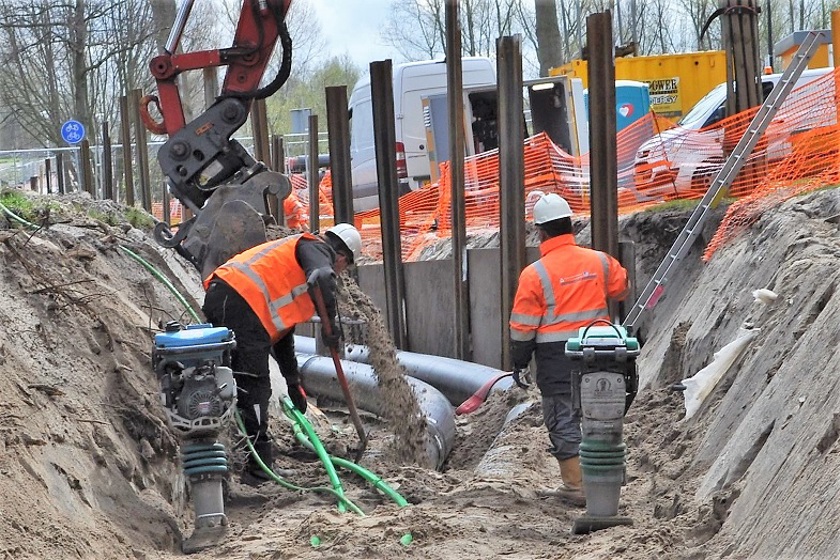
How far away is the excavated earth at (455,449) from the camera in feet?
15.5

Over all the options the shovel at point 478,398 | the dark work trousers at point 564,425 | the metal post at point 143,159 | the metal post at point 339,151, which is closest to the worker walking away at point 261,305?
the dark work trousers at point 564,425

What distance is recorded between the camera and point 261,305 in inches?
299

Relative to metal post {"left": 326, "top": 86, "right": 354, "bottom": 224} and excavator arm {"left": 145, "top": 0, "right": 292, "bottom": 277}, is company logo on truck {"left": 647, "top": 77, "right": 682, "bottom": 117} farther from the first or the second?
excavator arm {"left": 145, "top": 0, "right": 292, "bottom": 277}

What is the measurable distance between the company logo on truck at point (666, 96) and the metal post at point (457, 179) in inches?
495

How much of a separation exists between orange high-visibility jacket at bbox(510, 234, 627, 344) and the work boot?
697 mm

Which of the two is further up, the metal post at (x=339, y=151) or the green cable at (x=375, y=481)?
the metal post at (x=339, y=151)

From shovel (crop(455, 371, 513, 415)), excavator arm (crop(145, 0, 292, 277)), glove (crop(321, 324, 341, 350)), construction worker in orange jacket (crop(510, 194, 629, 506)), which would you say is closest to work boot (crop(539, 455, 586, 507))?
construction worker in orange jacket (crop(510, 194, 629, 506))

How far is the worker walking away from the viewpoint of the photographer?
24.8 ft

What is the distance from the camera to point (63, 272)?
7.37m

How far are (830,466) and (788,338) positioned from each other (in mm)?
2037

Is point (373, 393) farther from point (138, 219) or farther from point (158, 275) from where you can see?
point (138, 219)

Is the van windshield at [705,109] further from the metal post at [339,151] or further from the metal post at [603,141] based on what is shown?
the metal post at [603,141]

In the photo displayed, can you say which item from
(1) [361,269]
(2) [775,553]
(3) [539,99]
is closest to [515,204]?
(1) [361,269]

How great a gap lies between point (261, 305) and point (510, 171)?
4.01 metres
